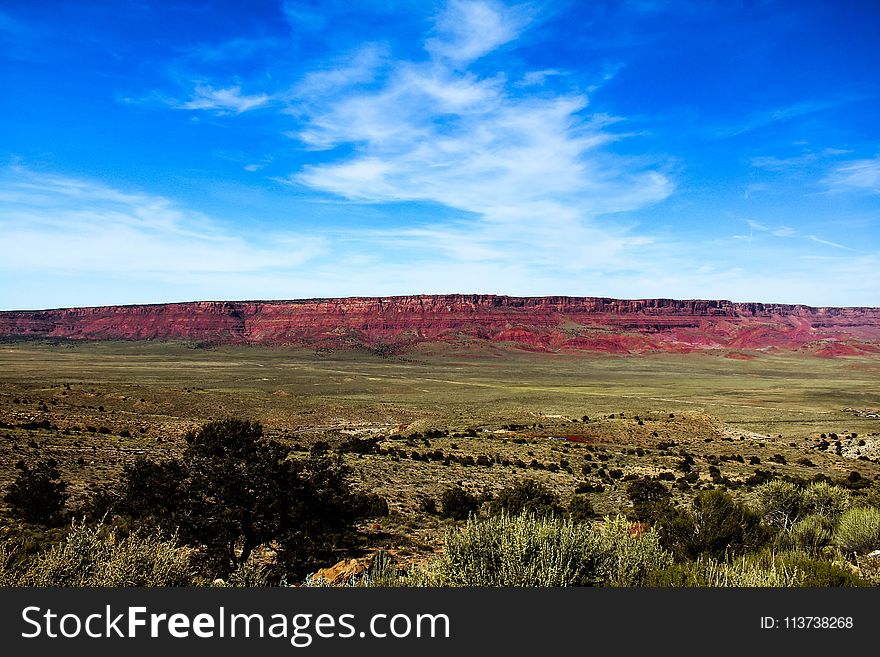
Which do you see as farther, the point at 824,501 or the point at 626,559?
the point at 824,501

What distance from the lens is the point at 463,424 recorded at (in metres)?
46.3

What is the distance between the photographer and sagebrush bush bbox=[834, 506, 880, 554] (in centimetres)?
1093

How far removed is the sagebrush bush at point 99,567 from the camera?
604 cm

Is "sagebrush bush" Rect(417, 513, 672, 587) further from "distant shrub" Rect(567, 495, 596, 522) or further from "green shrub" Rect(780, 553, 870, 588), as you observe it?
"distant shrub" Rect(567, 495, 596, 522)

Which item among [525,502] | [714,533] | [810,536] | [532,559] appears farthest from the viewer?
[525,502]

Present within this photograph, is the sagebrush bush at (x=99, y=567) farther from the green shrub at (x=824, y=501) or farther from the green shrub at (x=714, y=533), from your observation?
the green shrub at (x=824, y=501)

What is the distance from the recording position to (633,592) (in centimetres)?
459

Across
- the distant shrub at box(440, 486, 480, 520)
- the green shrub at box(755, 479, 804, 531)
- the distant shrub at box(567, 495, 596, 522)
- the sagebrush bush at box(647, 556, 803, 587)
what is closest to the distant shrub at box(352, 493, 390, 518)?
the distant shrub at box(440, 486, 480, 520)

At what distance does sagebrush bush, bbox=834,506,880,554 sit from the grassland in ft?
24.8

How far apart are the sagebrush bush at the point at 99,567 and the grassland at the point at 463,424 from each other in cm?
698

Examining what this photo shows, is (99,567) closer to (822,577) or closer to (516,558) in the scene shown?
(516,558)

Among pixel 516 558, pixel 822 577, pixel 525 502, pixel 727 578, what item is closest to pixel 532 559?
pixel 516 558

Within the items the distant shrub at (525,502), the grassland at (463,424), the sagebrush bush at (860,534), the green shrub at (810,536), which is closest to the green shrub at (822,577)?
the green shrub at (810,536)

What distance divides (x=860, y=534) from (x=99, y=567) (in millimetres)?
14252
